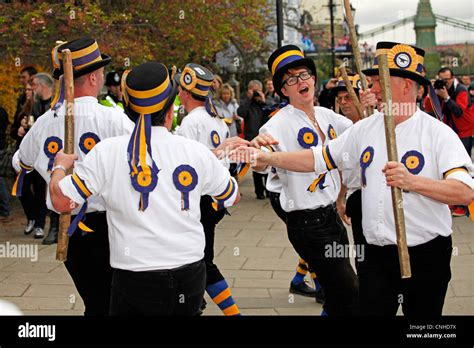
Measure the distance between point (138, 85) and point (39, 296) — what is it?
4.00m

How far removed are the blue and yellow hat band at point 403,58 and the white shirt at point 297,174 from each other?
4.88 ft

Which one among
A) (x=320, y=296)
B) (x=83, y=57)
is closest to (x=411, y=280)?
(x=83, y=57)

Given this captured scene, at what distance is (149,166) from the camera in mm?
3811

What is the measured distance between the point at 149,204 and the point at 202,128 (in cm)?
300

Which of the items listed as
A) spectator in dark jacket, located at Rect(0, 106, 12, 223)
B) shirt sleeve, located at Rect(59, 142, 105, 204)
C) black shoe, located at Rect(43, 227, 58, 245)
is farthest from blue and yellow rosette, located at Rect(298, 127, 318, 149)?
spectator in dark jacket, located at Rect(0, 106, 12, 223)

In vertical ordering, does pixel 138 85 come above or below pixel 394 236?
above

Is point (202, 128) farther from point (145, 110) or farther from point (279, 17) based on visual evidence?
point (279, 17)

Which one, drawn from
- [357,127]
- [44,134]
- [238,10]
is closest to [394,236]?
[357,127]

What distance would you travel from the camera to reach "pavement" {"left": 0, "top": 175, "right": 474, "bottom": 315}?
6.98 metres

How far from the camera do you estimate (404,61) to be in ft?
14.4

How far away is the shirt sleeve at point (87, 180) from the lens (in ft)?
12.7

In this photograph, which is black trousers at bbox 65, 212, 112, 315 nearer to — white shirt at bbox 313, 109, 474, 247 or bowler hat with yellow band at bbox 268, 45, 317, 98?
white shirt at bbox 313, 109, 474, 247

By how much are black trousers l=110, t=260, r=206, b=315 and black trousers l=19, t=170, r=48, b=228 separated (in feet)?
21.8

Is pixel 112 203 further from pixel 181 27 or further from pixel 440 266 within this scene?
pixel 181 27
